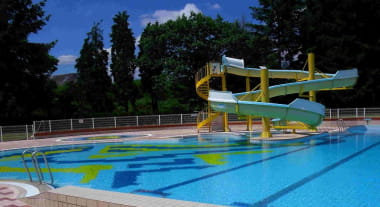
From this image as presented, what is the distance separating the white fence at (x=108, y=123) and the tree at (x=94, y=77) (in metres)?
13.1

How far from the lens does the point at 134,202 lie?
14.1 ft

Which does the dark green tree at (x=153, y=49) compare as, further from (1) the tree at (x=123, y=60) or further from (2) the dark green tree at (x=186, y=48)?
(1) the tree at (x=123, y=60)

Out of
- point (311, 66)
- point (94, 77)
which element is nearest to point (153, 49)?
point (94, 77)

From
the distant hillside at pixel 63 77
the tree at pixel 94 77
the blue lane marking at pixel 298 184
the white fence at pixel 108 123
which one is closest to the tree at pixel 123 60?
the tree at pixel 94 77

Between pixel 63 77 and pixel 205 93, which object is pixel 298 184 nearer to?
pixel 205 93

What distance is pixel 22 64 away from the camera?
2847 cm

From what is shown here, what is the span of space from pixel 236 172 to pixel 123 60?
1212 inches

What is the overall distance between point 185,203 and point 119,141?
602 inches

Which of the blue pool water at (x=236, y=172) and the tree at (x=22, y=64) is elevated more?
the tree at (x=22, y=64)

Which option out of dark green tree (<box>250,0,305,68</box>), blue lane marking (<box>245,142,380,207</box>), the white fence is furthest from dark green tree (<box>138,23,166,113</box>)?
blue lane marking (<box>245,142,380,207</box>)

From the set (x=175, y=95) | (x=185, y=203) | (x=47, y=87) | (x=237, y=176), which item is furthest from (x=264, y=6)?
(x=185, y=203)

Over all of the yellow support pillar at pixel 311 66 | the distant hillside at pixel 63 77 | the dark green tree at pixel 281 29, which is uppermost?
the dark green tree at pixel 281 29

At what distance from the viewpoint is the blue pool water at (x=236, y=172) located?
7.24 meters

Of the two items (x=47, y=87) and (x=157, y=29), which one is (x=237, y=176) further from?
(x=157, y=29)
